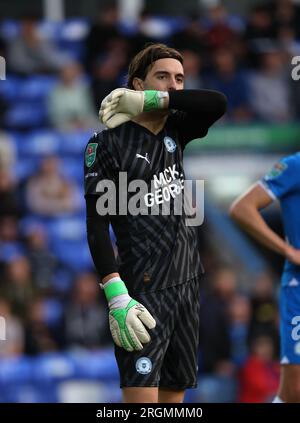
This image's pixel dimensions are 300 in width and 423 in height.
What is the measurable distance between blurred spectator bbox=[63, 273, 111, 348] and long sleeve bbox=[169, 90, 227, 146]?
17.3 ft

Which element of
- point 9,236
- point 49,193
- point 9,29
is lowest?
point 9,236

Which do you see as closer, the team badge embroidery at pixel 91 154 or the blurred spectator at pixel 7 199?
the team badge embroidery at pixel 91 154

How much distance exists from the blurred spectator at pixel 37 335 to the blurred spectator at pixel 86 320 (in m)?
0.16

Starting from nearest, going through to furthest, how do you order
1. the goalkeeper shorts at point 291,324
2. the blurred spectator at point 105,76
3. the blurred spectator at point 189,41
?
the goalkeeper shorts at point 291,324 < the blurred spectator at point 105,76 < the blurred spectator at point 189,41

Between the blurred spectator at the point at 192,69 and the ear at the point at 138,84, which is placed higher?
the blurred spectator at the point at 192,69

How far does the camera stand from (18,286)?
11172 mm

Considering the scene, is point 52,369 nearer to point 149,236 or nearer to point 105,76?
point 105,76

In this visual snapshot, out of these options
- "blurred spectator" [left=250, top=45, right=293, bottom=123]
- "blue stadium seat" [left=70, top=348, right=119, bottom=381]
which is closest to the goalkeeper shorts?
"blue stadium seat" [left=70, top=348, right=119, bottom=381]

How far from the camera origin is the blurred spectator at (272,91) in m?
12.9

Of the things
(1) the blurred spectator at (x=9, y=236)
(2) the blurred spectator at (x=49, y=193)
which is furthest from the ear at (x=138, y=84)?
(2) the blurred spectator at (x=49, y=193)

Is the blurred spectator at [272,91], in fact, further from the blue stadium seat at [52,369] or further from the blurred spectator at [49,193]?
the blue stadium seat at [52,369]

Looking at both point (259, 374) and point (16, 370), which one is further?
point (16, 370)

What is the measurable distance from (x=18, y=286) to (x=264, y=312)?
2.36 m

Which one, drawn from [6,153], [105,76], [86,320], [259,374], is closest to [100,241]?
[259,374]
